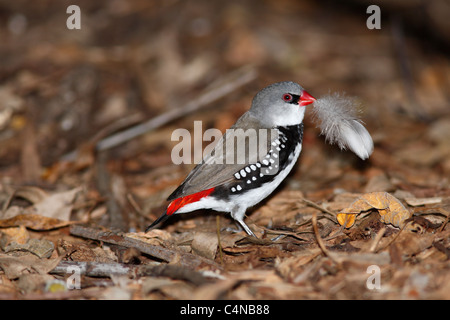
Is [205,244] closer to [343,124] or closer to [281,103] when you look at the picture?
[281,103]

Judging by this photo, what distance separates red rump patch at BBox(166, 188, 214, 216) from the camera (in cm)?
366

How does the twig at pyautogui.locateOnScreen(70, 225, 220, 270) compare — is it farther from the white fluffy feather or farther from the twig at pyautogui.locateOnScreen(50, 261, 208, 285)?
the white fluffy feather

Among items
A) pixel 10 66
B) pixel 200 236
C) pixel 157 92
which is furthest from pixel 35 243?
pixel 10 66

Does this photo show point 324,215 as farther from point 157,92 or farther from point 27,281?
point 157,92

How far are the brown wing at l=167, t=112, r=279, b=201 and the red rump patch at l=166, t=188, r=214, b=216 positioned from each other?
2.3 inches

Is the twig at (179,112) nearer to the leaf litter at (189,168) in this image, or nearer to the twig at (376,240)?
the leaf litter at (189,168)

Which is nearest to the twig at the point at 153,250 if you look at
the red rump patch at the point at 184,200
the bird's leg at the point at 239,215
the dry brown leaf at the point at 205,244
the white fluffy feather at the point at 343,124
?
the dry brown leaf at the point at 205,244

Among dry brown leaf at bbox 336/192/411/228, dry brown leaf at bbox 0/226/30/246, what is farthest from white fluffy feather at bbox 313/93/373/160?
dry brown leaf at bbox 0/226/30/246

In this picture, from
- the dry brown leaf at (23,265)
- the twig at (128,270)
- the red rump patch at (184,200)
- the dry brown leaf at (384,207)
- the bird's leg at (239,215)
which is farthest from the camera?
A: the bird's leg at (239,215)

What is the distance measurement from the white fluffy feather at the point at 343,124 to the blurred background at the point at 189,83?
55 centimetres

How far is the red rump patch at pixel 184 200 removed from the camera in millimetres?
3664

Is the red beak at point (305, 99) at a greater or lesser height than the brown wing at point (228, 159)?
greater

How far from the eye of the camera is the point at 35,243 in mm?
3607

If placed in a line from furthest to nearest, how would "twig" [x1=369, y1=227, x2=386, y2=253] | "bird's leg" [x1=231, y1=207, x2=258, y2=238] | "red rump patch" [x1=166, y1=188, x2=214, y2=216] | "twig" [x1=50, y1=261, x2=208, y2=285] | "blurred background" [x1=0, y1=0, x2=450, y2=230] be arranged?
"blurred background" [x1=0, y1=0, x2=450, y2=230] → "bird's leg" [x1=231, y1=207, x2=258, y2=238] → "red rump patch" [x1=166, y1=188, x2=214, y2=216] → "twig" [x1=369, y1=227, x2=386, y2=253] → "twig" [x1=50, y1=261, x2=208, y2=285]
